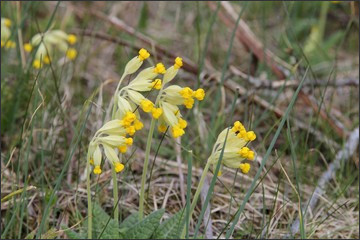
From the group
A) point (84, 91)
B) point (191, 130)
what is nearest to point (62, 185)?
point (191, 130)

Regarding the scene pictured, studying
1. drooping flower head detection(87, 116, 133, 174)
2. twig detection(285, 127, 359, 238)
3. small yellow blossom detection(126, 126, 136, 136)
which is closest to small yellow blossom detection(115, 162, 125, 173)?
drooping flower head detection(87, 116, 133, 174)

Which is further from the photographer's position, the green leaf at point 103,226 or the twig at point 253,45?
the twig at point 253,45

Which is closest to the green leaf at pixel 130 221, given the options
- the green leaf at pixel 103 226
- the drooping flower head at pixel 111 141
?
the green leaf at pixel 103 226

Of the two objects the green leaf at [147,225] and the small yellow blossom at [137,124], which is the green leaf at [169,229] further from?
the small yellow blossom at [137,124]

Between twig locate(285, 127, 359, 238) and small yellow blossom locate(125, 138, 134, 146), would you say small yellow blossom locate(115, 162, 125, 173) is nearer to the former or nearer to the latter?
small yellow blossom locate(125, 138, 134, 146)

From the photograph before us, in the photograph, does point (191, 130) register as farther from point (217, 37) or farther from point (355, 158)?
point (217, 37)
